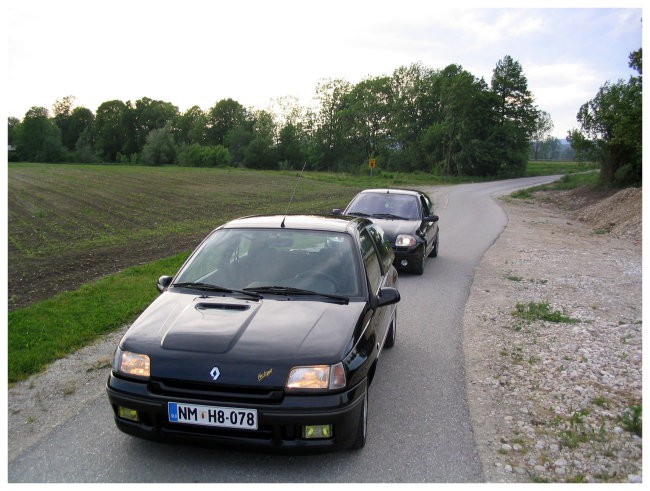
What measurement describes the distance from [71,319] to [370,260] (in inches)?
160

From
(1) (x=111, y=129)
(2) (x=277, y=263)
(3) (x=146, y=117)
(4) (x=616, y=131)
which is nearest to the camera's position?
(2) (x=277, y=263)

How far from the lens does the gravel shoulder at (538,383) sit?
388 cm

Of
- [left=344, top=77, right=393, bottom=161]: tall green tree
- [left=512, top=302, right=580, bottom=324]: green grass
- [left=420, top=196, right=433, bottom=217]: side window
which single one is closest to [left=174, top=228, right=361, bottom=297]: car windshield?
[left=512, top=302, right=580, bottom=324]: green grass

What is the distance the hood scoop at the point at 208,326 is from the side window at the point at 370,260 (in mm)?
1240

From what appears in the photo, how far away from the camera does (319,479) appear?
3.51 metres

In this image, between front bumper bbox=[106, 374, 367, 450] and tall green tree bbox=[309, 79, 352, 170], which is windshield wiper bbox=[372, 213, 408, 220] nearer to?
front bumper bbox=[106, 374, 367, 450]

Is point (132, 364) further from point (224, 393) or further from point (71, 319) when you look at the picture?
point (71, 319)

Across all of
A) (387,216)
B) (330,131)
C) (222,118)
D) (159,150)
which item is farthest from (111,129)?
(387,216)

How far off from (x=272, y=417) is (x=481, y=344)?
12.2 feet

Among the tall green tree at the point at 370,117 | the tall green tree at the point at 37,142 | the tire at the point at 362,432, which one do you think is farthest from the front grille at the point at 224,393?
the tall green tree at the point at 37,142

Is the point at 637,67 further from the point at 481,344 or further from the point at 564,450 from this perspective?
the point at 564,450

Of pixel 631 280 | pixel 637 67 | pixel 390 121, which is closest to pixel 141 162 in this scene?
pixel 390 121

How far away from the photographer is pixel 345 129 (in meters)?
83.6

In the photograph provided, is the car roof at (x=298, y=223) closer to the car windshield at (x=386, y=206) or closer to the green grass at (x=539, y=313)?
the green grass at (x=539, y=313)
